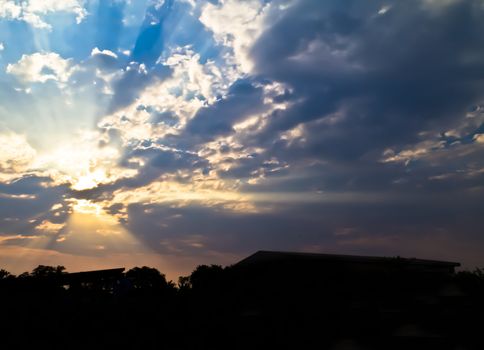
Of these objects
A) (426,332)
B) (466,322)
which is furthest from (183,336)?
(466,322)

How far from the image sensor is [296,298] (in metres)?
2.76

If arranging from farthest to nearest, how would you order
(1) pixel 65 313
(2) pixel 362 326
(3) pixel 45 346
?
1. (1) pixel 65 313
2. (3) pixel 45 346
3. (2) pixel 362 326

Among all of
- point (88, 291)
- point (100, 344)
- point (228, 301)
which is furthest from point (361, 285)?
point (88, 291)

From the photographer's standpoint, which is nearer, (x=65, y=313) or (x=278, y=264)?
(x=278, y=264)

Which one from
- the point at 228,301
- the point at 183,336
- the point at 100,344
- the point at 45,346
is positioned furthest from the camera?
the point at 45,346

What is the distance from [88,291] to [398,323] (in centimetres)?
1102

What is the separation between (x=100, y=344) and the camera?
458 centimetres

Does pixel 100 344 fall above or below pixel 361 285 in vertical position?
below

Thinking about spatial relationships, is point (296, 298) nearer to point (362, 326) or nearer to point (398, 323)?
point (362, 326)

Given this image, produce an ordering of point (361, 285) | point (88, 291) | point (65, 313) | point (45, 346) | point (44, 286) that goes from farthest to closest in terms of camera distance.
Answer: point (88, 291) → point (44, 286) → point (65, 313) → point (45, 346) → point (361, 285)

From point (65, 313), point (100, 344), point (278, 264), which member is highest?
point (278, 264)

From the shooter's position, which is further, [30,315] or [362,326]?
[30,315]

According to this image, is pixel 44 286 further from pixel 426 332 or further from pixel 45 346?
pixel 426 332

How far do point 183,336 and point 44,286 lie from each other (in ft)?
25.5
